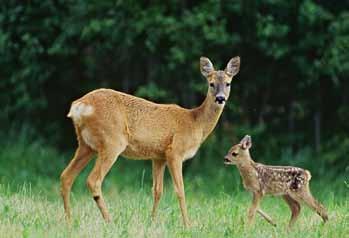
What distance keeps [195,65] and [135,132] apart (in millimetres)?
6122

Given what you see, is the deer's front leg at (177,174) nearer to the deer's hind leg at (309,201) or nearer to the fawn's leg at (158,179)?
the fawn's leg at (158,179)

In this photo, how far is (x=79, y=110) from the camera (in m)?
9.27

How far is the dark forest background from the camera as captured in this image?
1512 centimetres

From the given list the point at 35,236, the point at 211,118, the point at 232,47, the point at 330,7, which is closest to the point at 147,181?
the point at 232,47

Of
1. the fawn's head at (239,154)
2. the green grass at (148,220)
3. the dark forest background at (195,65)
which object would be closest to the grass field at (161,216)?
the green grass at (148,220)

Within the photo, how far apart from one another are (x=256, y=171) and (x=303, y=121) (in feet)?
22.2

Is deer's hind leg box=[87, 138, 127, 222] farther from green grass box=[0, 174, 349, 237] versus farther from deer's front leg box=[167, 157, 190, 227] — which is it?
deer's front leg box=[167, 157, 190, 227]

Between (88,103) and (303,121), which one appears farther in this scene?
(303,121)

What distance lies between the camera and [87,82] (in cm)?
1738

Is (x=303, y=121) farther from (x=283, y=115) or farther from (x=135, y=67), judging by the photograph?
(x=135, y=67)

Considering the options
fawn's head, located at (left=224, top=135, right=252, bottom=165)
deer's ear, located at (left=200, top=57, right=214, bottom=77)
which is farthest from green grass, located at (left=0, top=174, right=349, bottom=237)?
deer's ear, located at (left=200, top=57, right=214, bottom=77)

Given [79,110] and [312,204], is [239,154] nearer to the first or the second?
[312,204]

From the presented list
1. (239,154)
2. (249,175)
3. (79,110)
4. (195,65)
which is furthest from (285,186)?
(195,65)

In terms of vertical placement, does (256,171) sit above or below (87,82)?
above
